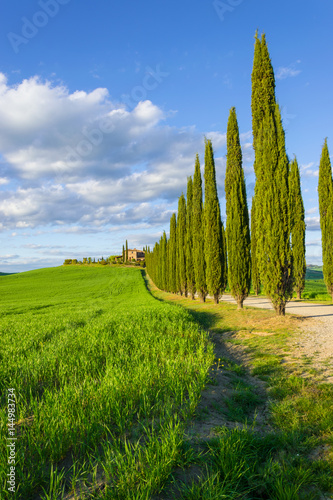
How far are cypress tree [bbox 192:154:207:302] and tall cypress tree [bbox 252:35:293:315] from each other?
8658mm

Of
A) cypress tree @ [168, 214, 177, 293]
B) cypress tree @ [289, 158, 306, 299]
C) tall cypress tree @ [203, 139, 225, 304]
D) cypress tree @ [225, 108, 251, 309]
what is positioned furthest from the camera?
cypress tree @ [168, 214, 177, 293]

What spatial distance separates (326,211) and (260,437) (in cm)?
1889

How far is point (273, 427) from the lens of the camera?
3.18m

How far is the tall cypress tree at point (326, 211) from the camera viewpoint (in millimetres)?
17375

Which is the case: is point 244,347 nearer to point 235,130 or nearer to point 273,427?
point 273,427

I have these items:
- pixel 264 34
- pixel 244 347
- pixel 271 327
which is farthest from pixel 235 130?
pixel 244 347

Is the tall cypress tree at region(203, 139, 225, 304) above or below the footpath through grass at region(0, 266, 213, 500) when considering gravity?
above

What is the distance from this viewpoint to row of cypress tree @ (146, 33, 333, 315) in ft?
34.7

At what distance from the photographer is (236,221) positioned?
47.2 ft

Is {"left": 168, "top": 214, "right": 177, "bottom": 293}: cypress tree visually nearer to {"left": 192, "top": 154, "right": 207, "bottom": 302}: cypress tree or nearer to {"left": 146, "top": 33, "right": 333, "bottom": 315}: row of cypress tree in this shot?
{"left": 146, "top": 33, "right": 333, "bottom": 315}: row of cypress tree

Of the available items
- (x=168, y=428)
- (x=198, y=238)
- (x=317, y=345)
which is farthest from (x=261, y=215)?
(x=168, y=428)

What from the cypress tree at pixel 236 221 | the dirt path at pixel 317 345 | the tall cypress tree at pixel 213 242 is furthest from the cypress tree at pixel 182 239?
the dirt path at pixel 317 345

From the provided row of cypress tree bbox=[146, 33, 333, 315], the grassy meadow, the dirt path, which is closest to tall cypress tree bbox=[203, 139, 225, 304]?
row of cypress tree bbox=[146, 33, 333, 315]

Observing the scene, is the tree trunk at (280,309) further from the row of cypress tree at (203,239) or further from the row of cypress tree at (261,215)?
the row of cypress tree at (203,239)
